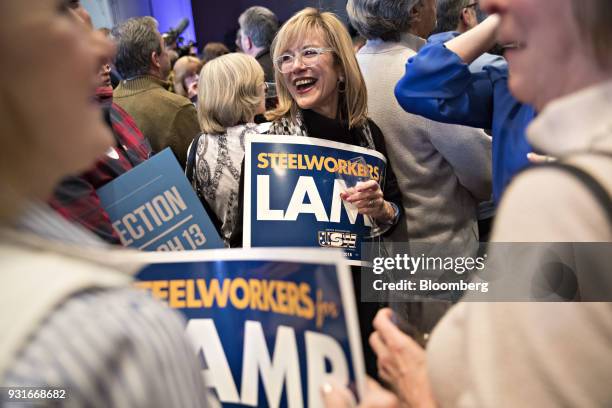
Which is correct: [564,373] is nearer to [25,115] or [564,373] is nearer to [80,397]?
[80,397]

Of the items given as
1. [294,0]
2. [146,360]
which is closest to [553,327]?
[146,360]

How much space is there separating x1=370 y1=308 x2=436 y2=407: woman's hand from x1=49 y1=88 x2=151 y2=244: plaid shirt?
866 mm

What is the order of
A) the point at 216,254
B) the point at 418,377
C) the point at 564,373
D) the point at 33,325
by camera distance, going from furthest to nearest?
the point at 216,254
the point at 418,377
the point at 564,373
the point at 33,325

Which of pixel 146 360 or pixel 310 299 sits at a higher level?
pixel 146 360

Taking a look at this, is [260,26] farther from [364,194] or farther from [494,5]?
[494,5]

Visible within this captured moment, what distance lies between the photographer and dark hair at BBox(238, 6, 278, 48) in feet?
14.5

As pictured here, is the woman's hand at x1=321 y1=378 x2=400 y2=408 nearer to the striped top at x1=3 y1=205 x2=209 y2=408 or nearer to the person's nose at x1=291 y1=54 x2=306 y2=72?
the striped top at x1=3 y1=205 x2=209 y2=408

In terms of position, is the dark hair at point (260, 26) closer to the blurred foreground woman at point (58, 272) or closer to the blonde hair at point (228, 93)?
the blonde hair at point (228, 93)

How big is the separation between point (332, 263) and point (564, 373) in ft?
1.14

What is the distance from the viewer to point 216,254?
1262 millimetres

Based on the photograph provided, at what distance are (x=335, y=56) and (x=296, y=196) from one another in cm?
73

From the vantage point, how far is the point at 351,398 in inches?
38.2

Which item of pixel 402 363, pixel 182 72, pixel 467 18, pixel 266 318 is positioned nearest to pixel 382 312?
pixel 402 363

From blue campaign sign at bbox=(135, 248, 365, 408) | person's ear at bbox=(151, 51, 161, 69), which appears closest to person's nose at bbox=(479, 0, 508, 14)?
blue campaign sign at bbox=(135, 248, 365, 408)
